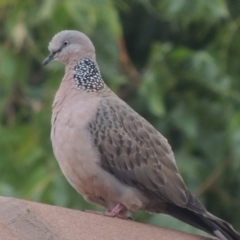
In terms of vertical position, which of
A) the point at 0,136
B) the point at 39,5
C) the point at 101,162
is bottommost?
the point at 0,136

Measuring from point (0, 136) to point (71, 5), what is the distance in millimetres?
1158

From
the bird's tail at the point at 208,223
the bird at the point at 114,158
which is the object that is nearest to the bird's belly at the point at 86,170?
the bird at the point at 114,158

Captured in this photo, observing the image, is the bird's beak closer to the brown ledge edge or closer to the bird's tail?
the bird's tail

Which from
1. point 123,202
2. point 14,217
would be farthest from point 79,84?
point 14,217

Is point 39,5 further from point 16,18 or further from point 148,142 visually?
point 148,142

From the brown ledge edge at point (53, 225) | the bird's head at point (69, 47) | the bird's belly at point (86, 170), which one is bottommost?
the brown ledge edge at point (53, 225)

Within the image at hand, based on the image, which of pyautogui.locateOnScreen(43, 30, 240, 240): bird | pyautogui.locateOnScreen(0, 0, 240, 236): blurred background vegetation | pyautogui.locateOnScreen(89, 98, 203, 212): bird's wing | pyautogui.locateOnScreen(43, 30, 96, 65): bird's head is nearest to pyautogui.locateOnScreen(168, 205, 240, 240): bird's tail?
pyautogui.locateOnScreen(43, 30, 240, 240): bird

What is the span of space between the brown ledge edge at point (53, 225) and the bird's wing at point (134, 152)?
623mm

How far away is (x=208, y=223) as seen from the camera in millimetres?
4578

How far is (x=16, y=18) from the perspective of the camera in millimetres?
7129

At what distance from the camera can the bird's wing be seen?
4.74 metres

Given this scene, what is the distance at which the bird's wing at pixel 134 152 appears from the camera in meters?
4.74

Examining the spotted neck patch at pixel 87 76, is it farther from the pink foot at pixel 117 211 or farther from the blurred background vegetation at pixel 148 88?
the blurred background vegetation at pixel 148 88

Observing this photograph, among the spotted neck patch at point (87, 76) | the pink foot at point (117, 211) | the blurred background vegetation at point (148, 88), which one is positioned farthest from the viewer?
the blurred background vegetation at point (148, 88)
